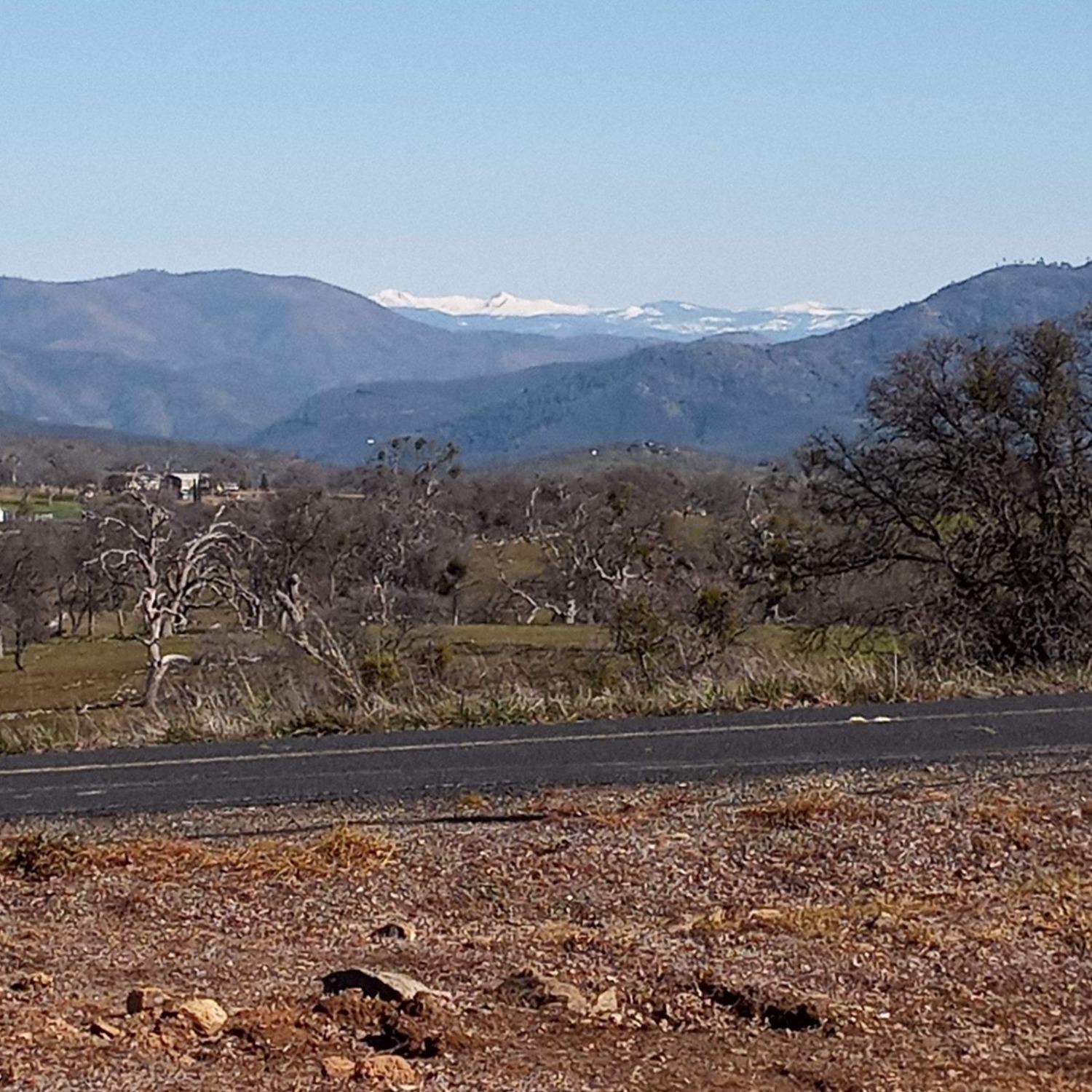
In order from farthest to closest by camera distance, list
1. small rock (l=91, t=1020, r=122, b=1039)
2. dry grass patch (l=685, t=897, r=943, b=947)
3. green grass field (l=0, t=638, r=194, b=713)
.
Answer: green grass field (l=0, t=638, r=194, b=713) → dry grass patch (l=685, t=897, r=943, b=947) → small rock (l=91, t=1020, r=122, b=1039)

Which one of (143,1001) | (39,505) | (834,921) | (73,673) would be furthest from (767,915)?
(39,505)

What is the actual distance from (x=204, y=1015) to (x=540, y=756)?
5.98 meters

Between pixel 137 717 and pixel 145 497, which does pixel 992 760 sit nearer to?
pixel 137 717

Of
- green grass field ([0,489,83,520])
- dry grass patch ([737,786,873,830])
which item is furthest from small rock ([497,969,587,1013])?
green grass field ([0,489,83,520])

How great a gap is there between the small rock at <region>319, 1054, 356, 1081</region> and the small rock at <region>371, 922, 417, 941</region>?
5.31 feet

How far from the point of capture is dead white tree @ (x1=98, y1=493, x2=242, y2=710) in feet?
148

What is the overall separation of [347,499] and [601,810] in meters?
67.1

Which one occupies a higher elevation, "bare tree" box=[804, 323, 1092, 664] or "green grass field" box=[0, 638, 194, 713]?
"bare tree" box=[804, 323, 1092, 664]

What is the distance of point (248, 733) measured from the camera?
12.4 metres

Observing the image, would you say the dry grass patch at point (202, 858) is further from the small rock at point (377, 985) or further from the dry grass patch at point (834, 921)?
the small rock at point (377, 985)

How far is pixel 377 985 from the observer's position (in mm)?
5109

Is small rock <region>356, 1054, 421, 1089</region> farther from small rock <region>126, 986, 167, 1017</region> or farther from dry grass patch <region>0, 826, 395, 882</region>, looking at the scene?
dry grass patch <region>0, 826, 395, 882</region>

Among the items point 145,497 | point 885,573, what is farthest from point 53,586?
point 885,573

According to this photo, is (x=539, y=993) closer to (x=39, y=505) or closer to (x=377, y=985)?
(x=377, y=985)
